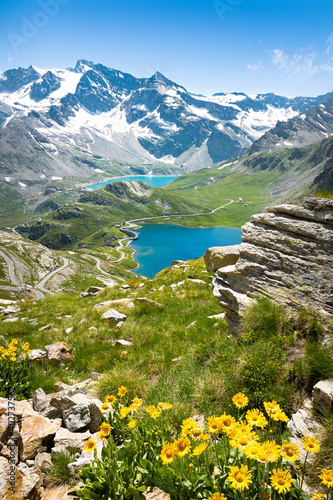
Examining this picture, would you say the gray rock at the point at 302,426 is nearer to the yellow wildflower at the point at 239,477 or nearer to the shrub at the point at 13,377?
the yellow wildflower at the point at 239,477

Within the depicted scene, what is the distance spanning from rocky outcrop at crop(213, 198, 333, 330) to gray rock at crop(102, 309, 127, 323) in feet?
17.4

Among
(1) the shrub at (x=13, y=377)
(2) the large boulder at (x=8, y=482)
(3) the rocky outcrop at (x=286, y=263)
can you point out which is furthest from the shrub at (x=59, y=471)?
(3) the rocky outcrop at (x=286, y=263)

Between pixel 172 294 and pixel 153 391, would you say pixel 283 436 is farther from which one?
pixel 172 294

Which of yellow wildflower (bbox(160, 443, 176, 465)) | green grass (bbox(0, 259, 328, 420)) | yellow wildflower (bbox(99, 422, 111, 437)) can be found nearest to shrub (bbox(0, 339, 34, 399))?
green grass (bbox(0, 259, 328, 420))

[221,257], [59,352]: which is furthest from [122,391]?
[221,257]

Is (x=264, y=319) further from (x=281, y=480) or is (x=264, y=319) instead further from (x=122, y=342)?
(x=122, y=342)

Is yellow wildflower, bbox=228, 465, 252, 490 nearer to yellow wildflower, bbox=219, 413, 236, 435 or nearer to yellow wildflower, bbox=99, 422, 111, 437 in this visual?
yellow wildflower, bbox=219, 413, 236, 435

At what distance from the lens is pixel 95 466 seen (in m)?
3.59

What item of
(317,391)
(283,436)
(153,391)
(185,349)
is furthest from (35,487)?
(185,349)

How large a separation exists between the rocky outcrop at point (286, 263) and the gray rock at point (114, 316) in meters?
5.32

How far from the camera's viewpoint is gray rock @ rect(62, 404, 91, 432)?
536 cm

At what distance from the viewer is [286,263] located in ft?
29.3

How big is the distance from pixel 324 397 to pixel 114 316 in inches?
396

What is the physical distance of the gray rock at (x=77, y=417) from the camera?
5.36 m
